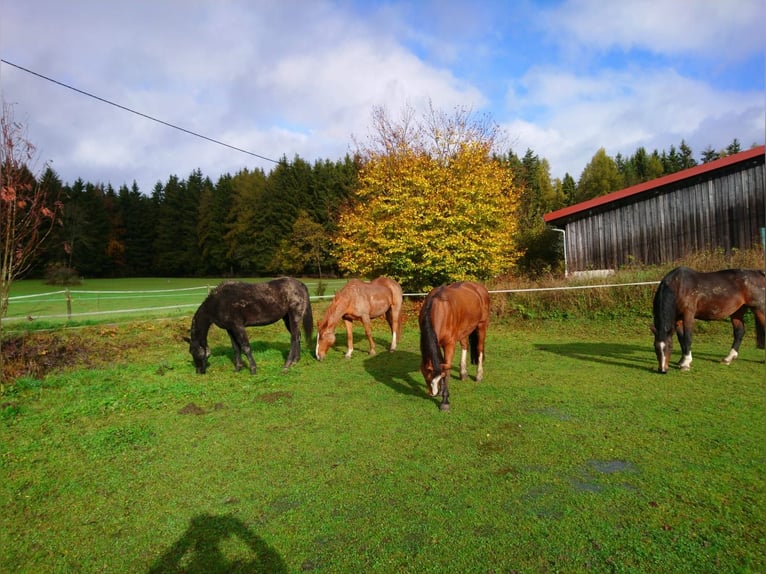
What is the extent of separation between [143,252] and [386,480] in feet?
205

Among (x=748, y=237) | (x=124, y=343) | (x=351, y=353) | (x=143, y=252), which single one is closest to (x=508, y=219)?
(x=748, y=237)

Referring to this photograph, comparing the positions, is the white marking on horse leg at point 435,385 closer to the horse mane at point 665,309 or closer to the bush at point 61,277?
the horse mane at point 665,309

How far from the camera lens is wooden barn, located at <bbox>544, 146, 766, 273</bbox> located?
42.0 ft

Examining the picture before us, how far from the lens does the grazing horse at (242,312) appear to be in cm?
739

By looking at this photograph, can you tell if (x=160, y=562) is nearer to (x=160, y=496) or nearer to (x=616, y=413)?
(x=160, y=496)

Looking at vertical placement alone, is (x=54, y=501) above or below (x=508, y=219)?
below

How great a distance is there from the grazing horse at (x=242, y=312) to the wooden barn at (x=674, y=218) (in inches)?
498

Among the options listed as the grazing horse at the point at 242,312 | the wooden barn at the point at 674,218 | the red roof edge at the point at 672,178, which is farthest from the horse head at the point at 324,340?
the red roof edge at the point at 672,178

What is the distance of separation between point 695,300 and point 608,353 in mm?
2016

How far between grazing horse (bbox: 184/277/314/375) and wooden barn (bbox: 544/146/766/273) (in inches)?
498

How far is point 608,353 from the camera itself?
813 centimetres

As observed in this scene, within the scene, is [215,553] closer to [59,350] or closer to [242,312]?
[242,312]

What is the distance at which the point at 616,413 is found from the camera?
473cm

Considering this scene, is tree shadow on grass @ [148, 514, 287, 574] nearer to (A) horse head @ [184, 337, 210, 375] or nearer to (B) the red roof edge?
(A) horse head @ [184, 337, 210, 375]
